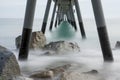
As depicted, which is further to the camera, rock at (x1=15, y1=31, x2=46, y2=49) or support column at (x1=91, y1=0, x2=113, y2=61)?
rock at (x1=15, y1=31, x2=46, y2=49)

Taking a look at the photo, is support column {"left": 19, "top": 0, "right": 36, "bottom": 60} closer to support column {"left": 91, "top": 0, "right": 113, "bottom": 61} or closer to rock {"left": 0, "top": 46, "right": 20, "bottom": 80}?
support column {"left": 91, "top": 0, "right": 113, "bottom": 61}

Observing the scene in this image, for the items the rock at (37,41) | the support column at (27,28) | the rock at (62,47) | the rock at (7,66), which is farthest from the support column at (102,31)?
the rock at (37,41)

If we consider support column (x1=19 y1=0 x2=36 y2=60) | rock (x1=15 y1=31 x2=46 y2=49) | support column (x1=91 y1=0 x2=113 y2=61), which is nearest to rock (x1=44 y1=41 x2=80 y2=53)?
rock (x1=15 y1=31 x2=46 y2=49)

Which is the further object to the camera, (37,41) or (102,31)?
(37,41)

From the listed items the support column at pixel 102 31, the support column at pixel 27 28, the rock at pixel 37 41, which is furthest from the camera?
the rock at pixel 37 41

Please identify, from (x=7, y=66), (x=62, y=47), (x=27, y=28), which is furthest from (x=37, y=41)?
(x=7, y=66)

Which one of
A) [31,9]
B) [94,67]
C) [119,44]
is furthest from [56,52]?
[119,44]

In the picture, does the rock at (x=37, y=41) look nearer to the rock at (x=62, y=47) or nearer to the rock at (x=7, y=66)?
the rock at (x=62, y=47)

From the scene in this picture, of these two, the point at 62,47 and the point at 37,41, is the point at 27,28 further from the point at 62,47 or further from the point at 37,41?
the point at 37,41

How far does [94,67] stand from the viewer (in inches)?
314

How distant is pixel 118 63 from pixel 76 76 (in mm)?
3082

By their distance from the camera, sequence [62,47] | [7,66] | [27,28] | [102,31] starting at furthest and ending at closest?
1. [62,47]
2. [27,28]
3. [102,31]
4. [7,66]

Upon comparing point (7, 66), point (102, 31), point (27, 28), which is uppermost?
point (27, 28)

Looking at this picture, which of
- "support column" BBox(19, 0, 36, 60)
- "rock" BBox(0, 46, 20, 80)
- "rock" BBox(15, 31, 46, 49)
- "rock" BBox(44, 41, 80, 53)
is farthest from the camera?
"rock" BBox(15, 31, 46, 49)
